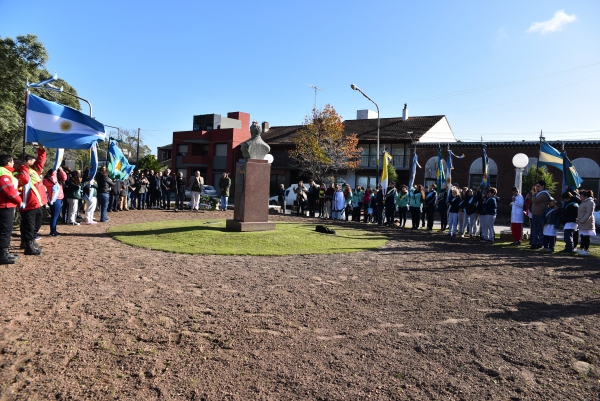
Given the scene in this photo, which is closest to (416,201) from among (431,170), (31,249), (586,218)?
(586,218)

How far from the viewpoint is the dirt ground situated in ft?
13.4

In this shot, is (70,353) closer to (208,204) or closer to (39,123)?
(39,123)

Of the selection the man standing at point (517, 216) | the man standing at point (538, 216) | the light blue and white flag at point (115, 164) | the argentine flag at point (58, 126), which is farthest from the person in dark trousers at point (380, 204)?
the argentine flag at point (58, 126)

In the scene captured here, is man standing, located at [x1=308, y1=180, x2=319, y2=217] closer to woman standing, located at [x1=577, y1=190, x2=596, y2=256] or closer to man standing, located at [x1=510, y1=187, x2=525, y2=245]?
man standing, located at [x1=510, y1=187, x2=525, y2=245]

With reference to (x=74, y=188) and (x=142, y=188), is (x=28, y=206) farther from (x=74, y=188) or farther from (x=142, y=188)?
(x=142, y=188)

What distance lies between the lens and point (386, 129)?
44.7 meters

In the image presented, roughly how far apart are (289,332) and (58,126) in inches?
386

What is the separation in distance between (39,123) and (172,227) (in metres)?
4.66

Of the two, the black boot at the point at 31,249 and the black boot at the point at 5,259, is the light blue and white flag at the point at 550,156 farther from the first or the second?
the black boot at the point at 5,259

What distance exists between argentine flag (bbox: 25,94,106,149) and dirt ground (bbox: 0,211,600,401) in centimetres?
418

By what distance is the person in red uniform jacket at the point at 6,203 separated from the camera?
324 inches

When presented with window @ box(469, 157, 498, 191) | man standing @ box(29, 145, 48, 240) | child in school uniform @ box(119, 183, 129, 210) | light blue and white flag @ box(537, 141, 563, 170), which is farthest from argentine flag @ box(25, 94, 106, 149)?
window @ box(469, 157, 498, 191)

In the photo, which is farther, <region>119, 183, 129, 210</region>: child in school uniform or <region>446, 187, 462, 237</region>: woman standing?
<region>119, 183, 129, 210</region>: child in school uniform

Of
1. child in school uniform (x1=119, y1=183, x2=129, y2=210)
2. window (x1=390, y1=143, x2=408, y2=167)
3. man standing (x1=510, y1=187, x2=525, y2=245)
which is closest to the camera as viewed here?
man standing (x1=510, y1=187, x2=525, y2=245)
